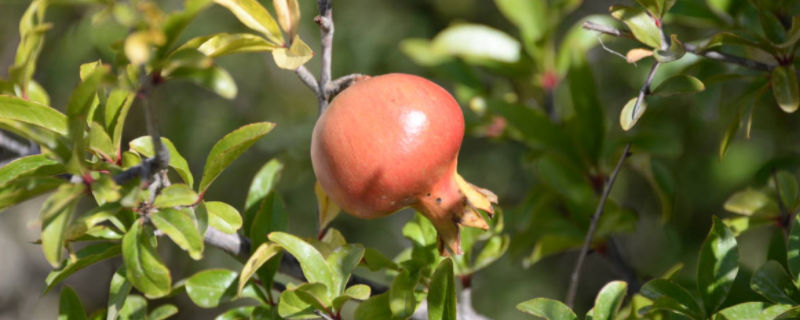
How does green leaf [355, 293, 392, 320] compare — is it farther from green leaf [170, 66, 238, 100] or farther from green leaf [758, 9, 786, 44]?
green leaf [758, 9, 786, 44]

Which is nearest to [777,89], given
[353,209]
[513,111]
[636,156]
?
[636,156]

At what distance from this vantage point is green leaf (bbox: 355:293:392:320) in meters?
0.75

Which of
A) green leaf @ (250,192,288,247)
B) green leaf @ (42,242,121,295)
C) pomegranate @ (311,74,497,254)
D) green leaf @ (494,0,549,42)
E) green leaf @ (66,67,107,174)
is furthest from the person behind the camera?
green leaf @ (494,0,549,42)

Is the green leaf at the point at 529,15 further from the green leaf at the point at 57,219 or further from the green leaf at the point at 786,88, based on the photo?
the green leaf at the point at 57,219

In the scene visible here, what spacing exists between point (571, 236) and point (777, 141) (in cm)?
63

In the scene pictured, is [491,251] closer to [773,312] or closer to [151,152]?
[773,312]

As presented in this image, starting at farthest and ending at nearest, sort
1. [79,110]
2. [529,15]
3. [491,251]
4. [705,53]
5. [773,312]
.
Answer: [529,15]
[491,251]
[705,53]
[773,312]
[79,110]

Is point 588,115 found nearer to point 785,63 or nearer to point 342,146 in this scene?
point 785,63

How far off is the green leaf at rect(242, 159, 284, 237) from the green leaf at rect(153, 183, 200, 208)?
0.91 feet

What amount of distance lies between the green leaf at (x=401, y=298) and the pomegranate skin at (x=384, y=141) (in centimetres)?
8

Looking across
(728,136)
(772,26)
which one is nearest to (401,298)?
(728,136)

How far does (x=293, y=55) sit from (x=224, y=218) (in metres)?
0.20

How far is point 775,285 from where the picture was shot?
74 centimetres

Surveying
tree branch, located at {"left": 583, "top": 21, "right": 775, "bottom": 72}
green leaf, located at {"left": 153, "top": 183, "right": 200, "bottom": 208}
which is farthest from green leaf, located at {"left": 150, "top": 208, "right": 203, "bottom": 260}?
tree branch, located at {"left": 583, "top": 21, "right": 775, "bottom": 72}
